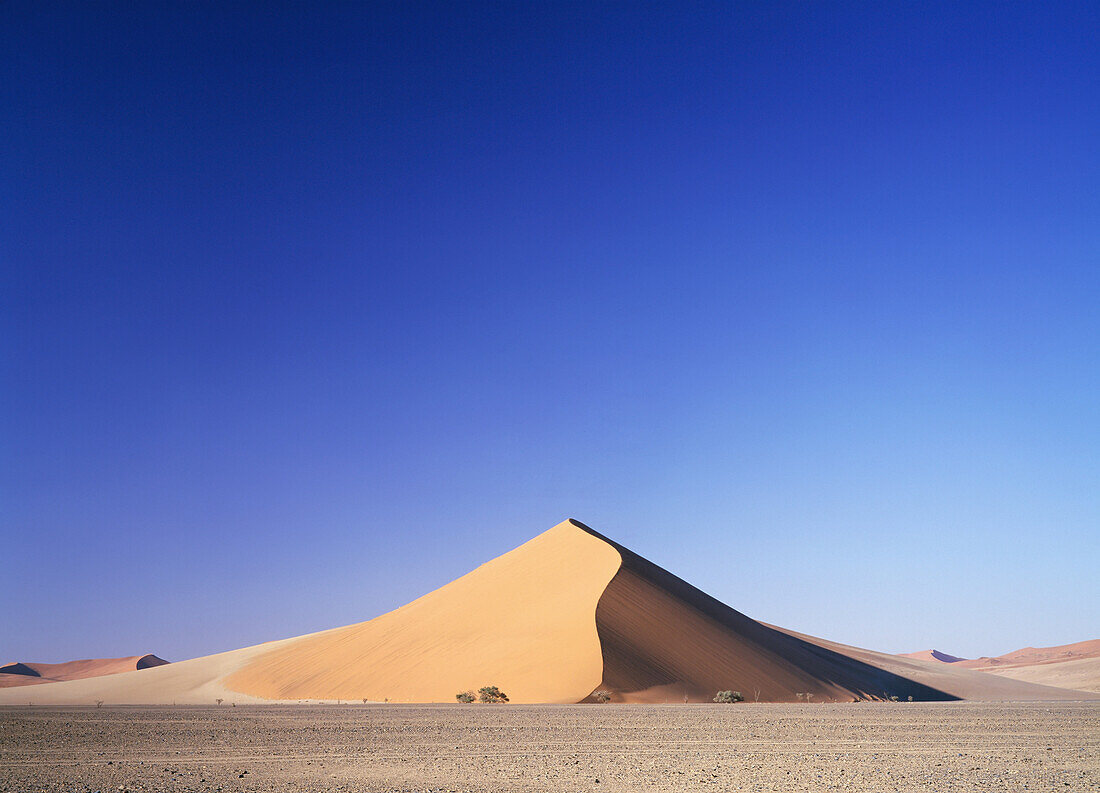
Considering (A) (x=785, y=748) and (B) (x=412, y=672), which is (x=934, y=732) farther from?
(B) (x=412, y=672)

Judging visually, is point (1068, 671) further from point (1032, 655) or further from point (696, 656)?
point (1032, 655)

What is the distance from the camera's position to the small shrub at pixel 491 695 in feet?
120

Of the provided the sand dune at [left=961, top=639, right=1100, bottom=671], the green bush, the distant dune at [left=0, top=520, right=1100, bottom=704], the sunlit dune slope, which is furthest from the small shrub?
the sand dune at [left=961, top=639, right=1100, bottom=671]

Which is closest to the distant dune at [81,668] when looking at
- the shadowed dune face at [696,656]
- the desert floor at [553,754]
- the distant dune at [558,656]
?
the distant dune at [558,656]

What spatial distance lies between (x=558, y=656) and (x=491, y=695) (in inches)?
179

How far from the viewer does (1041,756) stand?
13781 millimetres

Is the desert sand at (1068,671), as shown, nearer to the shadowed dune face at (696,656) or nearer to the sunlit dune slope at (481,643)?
the shadowed dune face at (696,656)

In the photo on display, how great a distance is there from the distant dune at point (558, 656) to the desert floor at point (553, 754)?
1724cm

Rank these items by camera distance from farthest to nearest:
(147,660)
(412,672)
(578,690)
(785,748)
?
(147,660) → (412,672) → (578,690) → (785,748)

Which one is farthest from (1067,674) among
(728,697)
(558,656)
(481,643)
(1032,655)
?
(1032,655)

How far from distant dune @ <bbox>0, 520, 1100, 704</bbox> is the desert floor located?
56.6ft

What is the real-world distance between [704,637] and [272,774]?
122 feet

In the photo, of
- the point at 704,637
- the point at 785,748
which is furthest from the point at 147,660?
the point at 785,748

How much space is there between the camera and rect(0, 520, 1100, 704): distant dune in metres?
39.5
